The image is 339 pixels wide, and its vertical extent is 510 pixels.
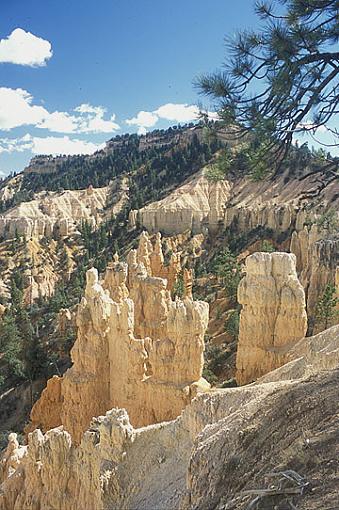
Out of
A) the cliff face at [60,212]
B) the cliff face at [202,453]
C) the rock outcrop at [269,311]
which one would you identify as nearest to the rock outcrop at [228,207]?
the cliff face at [60,212]

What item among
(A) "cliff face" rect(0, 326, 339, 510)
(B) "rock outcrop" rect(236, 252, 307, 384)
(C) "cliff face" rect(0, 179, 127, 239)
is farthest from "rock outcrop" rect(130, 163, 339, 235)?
(A) "cliff face" rect(0, 326, 339, 510)

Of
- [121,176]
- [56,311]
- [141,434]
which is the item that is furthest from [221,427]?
[121,176]

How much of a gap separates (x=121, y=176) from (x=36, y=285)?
146 feet

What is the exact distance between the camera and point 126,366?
14.6 metres

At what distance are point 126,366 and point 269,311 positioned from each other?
546 centimetres

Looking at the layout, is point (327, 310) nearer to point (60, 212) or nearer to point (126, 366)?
point (126, 366)

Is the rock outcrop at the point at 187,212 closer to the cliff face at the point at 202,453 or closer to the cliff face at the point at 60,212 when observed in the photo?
the cliff face at the point at 60,212

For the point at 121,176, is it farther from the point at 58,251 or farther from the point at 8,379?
the point at 8,379

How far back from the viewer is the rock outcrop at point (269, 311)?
15.5m

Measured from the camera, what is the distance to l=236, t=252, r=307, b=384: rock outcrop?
15.5 m

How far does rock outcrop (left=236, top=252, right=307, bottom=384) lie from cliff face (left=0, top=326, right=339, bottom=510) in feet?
4.11

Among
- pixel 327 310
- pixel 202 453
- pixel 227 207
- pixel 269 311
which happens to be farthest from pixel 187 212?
pixel 202 453

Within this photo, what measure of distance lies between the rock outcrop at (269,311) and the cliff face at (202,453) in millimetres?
1253

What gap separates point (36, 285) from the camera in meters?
51.8
